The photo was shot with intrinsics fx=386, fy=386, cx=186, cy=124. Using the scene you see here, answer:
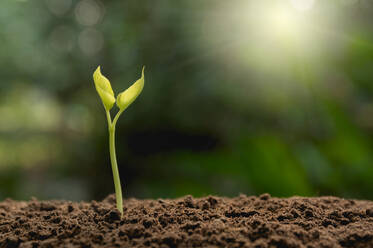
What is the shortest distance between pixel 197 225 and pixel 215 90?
2876 mm

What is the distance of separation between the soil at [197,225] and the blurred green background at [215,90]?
6.85ft

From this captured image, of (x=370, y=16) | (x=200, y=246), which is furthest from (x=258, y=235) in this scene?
(x=370, y=16)

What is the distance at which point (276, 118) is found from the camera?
360 cm

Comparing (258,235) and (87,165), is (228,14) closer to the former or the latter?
(87,165)

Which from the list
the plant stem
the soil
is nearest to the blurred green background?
the soil

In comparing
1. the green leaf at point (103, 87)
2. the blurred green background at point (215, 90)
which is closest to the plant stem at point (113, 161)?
the green leaf at point (103, 87)

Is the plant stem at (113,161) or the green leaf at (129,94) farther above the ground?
the green leaf at (129,94)

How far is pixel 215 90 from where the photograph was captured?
369 cm

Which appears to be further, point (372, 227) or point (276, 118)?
point (276, 118)

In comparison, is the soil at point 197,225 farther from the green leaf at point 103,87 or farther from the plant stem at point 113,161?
the green leaf at point 103,87

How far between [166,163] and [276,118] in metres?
1.16

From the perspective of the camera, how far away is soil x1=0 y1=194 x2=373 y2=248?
0.80 meters

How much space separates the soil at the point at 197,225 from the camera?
80 centimetres

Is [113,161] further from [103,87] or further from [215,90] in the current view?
[215,90]
